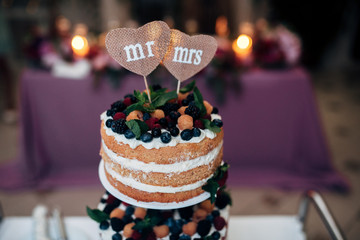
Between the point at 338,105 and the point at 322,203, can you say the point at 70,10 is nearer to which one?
the point at 338,105

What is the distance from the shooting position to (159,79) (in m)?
2.67

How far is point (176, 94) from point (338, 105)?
4.18m

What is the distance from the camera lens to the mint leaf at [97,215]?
1.11 metres

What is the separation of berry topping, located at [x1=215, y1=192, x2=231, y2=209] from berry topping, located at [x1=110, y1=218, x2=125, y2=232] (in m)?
0.39

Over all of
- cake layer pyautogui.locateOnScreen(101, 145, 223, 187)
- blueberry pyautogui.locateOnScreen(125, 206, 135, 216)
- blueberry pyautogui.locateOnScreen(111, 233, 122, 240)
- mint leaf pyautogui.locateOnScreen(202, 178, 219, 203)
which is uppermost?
cake layer pyautogui.locateOnScreen(101, 145, 223, 187)

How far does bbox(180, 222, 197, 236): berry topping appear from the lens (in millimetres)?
1110

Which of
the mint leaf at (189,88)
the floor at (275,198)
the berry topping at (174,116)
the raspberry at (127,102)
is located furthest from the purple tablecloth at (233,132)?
the berry topping at (174,116)

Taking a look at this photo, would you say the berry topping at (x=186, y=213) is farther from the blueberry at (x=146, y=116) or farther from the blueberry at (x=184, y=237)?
the blueberry at (x=146, y=116)

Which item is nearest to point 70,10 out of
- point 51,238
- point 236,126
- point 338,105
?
point 236,126

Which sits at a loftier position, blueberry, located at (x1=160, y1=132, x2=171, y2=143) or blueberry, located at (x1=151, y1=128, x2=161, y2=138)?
blueberry, located at (x1=151, y1=128, x2=161, y2=138)

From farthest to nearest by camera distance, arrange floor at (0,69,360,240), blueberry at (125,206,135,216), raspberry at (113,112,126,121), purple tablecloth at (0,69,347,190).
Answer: purple tablecloth at (0,69,347,190)
floor at (0,69,360,240)
blueberry at (125,206,135,216)
raspberry at (113,112,126,121)

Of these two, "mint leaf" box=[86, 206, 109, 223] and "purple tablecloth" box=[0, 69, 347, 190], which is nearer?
"mint leaf" box=[86, 206, 109, 223]

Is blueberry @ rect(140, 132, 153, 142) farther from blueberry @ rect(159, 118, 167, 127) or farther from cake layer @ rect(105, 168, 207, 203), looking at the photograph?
cake layer @ rect(105, 168, 207, 203)

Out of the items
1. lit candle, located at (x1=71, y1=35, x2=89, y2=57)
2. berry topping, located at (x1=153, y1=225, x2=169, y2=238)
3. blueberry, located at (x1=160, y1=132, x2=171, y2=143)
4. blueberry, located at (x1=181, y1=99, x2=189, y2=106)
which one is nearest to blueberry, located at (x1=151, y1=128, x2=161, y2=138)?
blueberry, located at (x1=160, y1=132, x2=171, y2=143)
